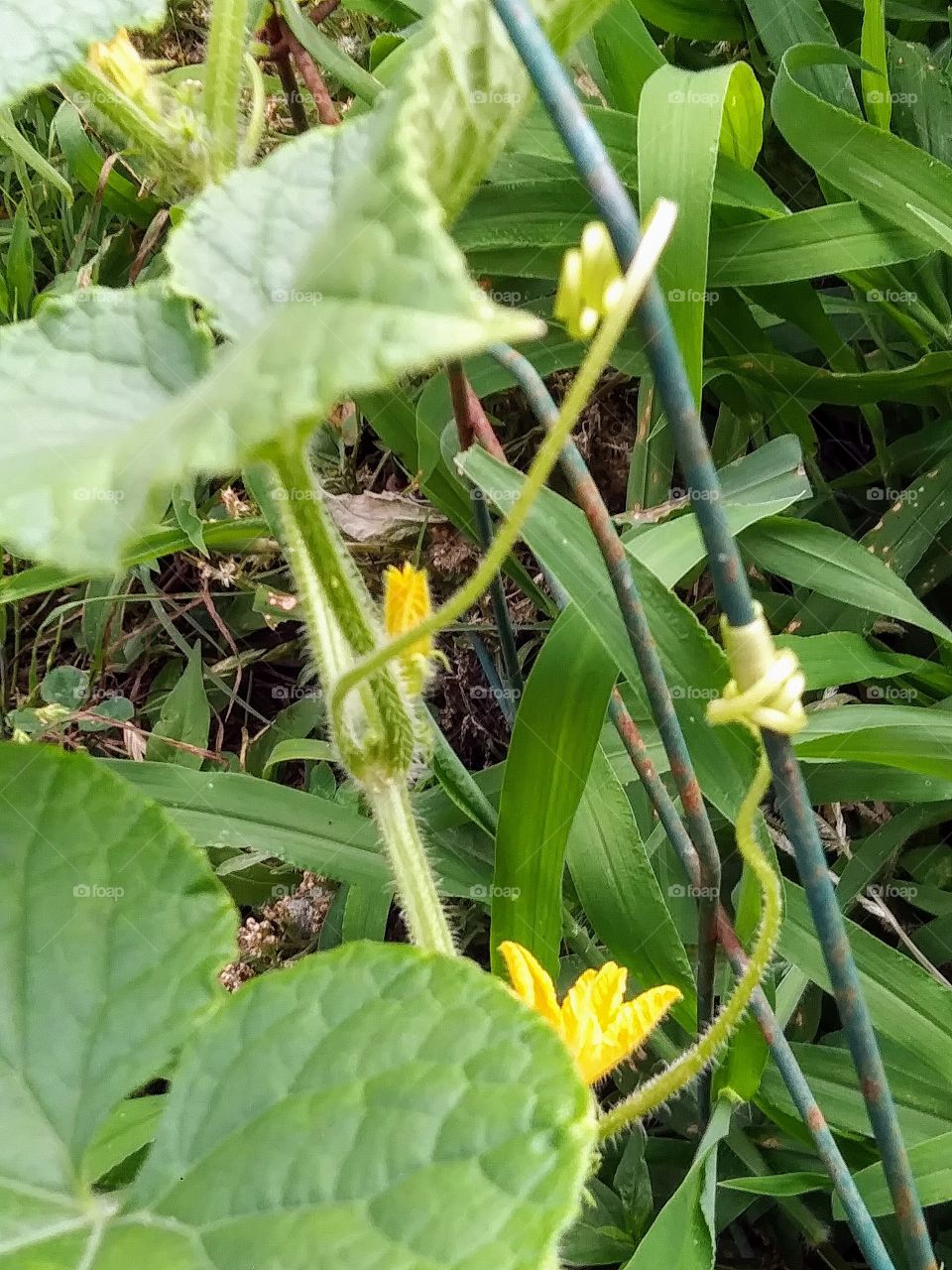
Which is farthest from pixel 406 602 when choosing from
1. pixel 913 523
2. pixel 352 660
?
pixel 913 523

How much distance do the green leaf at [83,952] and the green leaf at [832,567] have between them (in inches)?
29.7

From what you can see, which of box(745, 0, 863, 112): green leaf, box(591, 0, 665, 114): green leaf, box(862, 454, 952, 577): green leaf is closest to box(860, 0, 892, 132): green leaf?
box(745, 0, 863, 112): green leaf

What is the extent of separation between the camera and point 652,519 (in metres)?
1.00

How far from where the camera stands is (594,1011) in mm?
509

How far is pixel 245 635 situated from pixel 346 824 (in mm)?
525

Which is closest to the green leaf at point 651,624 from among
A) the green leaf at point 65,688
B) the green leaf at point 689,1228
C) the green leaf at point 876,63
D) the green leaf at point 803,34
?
the green leaf at point 689,1228

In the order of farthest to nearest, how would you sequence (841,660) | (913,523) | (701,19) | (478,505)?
(701,19), (913,523), (841,660), (478,505)

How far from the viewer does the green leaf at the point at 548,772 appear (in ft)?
2.57

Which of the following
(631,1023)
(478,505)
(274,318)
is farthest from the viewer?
(478,505)

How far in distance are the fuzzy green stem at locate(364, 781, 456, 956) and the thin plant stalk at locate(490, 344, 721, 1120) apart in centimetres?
17

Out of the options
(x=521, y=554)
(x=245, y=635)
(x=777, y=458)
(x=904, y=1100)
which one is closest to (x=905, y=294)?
(x=777, y=458)

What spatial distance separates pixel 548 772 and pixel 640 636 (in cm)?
24

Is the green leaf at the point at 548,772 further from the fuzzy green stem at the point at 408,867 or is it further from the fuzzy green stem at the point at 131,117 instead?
the fuzzy green stem at the point at 131,117

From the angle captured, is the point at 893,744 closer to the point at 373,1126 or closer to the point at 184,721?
the point at 373,1126
